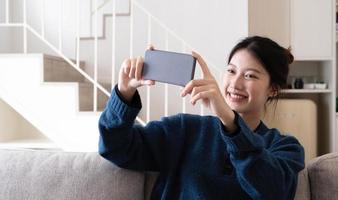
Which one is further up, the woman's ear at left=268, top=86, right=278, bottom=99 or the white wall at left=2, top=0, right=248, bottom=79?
the white wall at left=2, top=0, right=248, bottom=79

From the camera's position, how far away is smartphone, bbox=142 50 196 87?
889 millimetres

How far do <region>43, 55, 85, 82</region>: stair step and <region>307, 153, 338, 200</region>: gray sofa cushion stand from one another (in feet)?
6.31

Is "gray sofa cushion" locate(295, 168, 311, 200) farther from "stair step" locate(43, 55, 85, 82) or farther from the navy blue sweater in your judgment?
"stair step" locate(43, 55, 85, 82)

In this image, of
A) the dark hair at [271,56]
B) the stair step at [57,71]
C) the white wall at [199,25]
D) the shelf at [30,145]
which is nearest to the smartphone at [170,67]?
the dark hair at [271,56]

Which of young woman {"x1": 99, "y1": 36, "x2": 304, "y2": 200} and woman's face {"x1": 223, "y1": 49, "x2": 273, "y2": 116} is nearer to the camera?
young woman {"x1": 99, "y1": 36, "x2": 304, "y2": 200}

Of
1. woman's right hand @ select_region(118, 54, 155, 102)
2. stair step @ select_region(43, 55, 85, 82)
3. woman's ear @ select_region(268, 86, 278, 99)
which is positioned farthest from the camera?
stair step @ select_region(43, 55, 85, 82)

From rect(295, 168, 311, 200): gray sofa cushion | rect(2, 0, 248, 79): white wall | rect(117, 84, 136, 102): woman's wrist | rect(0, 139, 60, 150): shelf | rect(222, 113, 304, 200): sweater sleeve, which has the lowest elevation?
rect(0, 139, 60, 150): shelf

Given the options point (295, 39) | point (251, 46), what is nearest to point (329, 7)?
point (295, 39)

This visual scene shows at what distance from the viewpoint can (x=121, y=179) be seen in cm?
106

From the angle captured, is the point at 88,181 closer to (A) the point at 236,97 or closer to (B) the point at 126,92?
(B) the point at 126,92

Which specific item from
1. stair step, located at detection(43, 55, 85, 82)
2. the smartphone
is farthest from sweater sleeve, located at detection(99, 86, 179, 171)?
stair step, located at detection(43, 55, 85, 82)

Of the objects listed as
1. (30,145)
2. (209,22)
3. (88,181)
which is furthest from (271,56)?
(30,145)

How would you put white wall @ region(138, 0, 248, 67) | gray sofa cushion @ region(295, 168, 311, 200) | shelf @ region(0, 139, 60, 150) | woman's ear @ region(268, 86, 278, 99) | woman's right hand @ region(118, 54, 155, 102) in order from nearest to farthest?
woman's right hand @ region(118, 54, 155, 102) → gray sofa cushion @ region(295, 168, 311, 200) → woman's ear @ region(268, 86, 278, 99) → shelf @ region(0, 139, 60, 150) → white wall @ region(138, 0, 248, 67)

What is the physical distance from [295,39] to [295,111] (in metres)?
0.60
